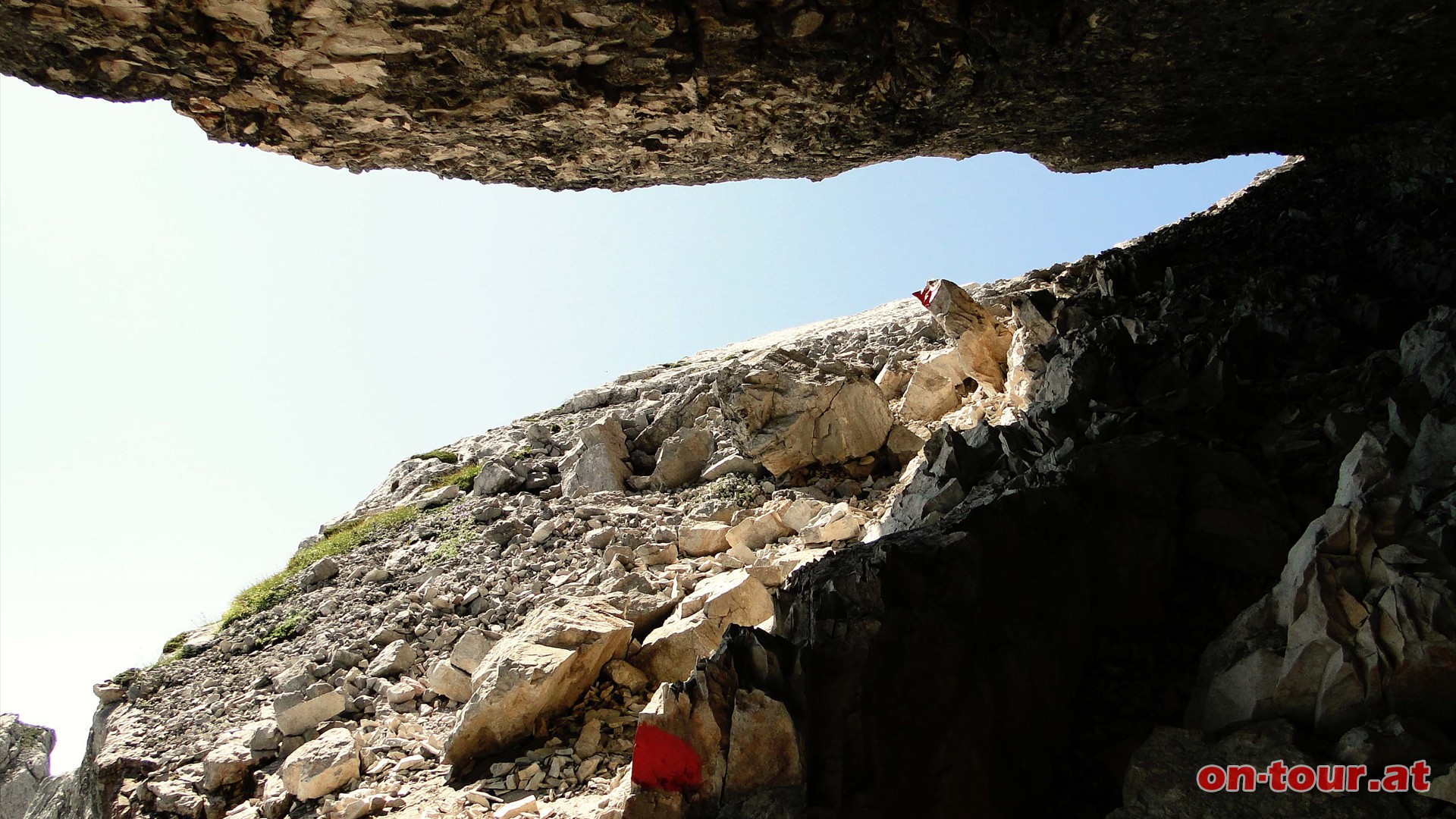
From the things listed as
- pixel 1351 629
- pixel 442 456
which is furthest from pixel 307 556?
pixel 1351 629

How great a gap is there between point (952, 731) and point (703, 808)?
1.91 metres

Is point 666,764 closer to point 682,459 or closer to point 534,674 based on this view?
point 534,674

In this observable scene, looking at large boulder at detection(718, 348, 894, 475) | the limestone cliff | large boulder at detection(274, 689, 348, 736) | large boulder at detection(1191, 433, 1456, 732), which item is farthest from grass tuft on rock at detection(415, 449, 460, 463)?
large boulder at detection(1191, 433, 1456, 732)

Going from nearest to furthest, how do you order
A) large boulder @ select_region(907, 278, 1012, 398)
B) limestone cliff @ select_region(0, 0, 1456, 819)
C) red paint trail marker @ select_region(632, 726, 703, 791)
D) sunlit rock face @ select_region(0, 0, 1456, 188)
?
limestone cliff @ select_region(0, 0, 1456, 819) < red paint trail marker @ select_region(632, 726, 703, 791) < sunlit rock face @ select_region(0, 0, 1456, 188) < large boulder @ select_region(907, 278, 1012, 398)

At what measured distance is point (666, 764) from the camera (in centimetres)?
546

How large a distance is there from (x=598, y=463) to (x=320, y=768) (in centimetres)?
831

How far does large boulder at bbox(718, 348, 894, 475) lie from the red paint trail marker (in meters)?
8.84

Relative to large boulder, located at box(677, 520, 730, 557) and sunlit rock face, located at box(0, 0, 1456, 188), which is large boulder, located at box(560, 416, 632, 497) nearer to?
large boulder, located at box(677, 520, 730, 557)

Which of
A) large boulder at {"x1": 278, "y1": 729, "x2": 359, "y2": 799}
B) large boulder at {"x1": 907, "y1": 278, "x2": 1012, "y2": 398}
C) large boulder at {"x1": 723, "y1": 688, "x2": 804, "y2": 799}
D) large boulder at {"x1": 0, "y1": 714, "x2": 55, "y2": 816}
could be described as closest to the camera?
large boulder at {"x1": 723, "y1": 688, "x2": 804, "y2": 799}

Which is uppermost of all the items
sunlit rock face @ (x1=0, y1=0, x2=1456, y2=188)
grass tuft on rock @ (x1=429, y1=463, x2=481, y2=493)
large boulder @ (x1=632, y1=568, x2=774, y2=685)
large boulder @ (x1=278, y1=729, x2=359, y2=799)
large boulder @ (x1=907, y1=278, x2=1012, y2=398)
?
sunlit rock face @ (x1=0, y1=0, x2=1456, y2=188)

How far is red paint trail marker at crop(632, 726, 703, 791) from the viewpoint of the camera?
5.41 meters

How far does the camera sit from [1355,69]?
10195 mm

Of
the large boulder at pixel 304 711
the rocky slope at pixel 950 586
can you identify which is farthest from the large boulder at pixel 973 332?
the large boulder at pixel 304 711

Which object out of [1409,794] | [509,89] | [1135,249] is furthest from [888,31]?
[1135,249]
